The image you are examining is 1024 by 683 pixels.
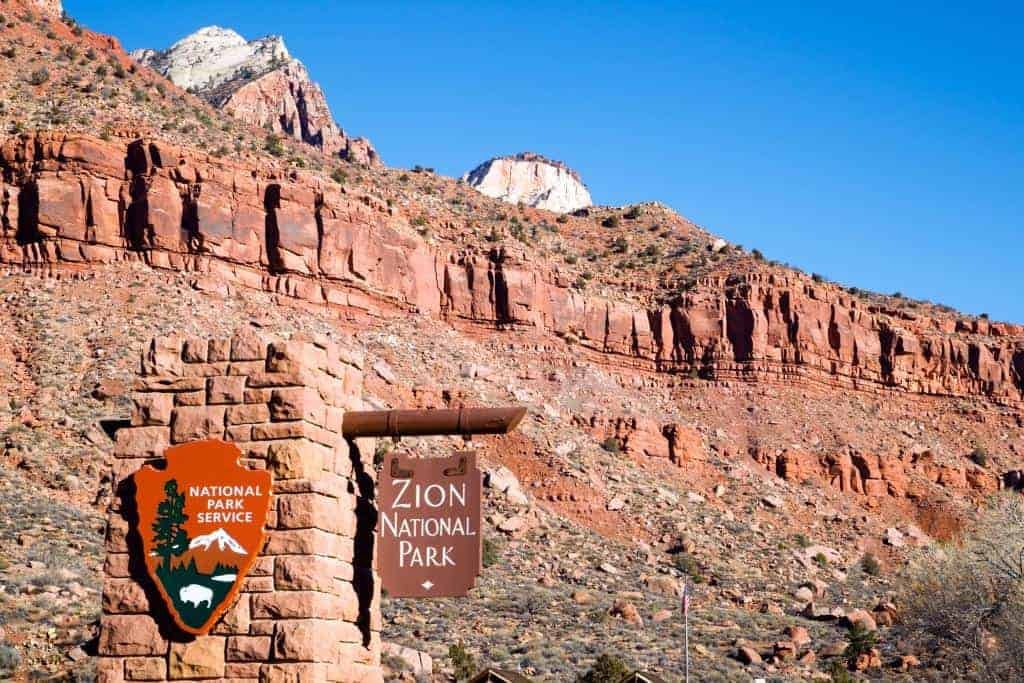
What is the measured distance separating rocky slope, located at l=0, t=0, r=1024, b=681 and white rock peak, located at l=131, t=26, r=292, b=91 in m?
54.0

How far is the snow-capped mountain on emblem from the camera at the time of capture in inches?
430

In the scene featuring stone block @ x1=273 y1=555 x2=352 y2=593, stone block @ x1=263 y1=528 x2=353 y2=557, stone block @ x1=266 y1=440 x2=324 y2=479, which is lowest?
stone block @ x1=273 y1=555 x2=352 y2=593

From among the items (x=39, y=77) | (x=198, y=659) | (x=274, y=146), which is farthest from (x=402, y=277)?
(x=198, y=659)

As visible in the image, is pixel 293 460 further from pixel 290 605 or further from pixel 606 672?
pixel 606 672

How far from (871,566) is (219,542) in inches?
1908

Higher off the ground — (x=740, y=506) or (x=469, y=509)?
(x=740, y=506)

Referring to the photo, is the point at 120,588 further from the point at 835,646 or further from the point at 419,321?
the point at 419,321

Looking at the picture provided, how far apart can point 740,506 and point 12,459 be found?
105 feet

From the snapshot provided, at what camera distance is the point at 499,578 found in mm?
40750

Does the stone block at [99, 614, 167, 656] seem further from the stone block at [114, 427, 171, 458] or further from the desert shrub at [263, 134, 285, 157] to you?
the desert shrub at [263, 134, 285, 157]

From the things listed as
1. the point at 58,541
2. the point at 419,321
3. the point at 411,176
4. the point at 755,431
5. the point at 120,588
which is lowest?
the point at 120,588

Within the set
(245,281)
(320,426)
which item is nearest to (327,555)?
(320,426)

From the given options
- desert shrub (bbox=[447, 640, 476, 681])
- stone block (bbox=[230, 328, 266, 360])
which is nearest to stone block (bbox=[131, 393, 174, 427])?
stone block (bbox=[230, 328, 266, 360])

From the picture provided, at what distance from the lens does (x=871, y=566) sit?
55.6 m
